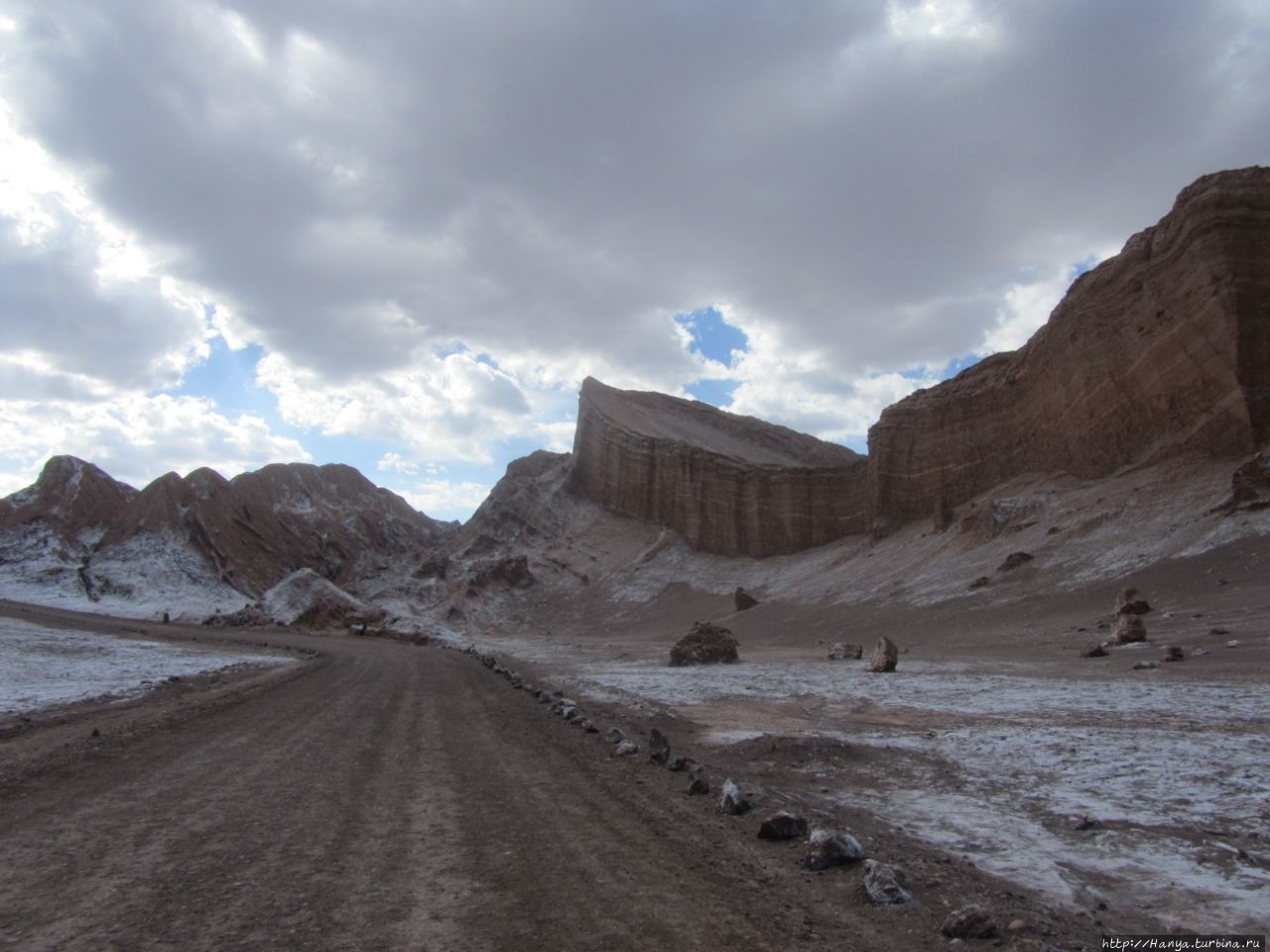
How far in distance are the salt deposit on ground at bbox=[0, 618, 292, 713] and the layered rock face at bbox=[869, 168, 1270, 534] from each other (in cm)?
4117

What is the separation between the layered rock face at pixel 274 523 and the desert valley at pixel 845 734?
34615mm

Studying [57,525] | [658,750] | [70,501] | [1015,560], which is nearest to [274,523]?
[70,501]

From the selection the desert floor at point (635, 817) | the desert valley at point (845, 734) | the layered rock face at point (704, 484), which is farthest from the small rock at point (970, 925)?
the layered rock face at point (704, 484)

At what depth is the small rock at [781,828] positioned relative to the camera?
20.4ft

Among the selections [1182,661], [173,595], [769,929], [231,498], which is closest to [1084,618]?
[1182,661]

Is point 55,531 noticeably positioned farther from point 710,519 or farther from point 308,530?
point 710,519

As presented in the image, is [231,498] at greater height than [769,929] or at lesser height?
greater

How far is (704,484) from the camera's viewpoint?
2749 inches

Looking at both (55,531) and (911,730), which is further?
(55,531)

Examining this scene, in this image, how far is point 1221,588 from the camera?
75.8 ft

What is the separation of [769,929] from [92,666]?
24822 mm

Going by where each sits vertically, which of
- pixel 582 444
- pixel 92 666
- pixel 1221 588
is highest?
pixel 582 444

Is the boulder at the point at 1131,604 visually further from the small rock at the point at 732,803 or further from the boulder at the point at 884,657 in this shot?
the small rock at the point at 732,803

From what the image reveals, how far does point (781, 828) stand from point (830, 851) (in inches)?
28.1
